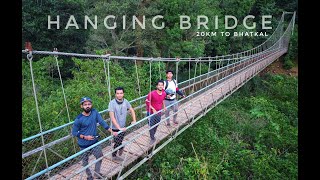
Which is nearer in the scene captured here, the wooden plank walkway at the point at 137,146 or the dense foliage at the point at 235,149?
the wooden plank walkway at the point at 137,146

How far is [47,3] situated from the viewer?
12297 millimetres

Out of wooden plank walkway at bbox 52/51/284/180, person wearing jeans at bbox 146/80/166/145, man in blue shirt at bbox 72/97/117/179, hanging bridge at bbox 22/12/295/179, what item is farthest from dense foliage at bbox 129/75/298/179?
man in blue shirt at bbox 72/97/117/179

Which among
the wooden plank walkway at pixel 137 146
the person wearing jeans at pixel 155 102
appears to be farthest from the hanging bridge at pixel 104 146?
the person wearing jeans at pixel 155 102

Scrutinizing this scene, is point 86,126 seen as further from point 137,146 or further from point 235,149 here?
point 235,149

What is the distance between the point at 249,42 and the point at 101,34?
Answer: 9045mm

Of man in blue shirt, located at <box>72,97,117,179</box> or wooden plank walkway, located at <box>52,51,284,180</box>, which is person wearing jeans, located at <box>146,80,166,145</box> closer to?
wooden plank walkway, located at <box>52,51,284,180</box>

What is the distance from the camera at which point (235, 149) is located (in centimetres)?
651

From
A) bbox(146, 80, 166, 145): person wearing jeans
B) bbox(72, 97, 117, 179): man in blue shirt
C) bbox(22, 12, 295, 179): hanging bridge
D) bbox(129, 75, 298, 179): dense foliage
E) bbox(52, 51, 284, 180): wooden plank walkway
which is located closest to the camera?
bbox(72, 97, 117, 179): man in blue shirt

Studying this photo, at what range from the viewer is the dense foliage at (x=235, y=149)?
5.19 m

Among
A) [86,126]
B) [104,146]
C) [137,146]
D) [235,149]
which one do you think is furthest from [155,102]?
[235,149]

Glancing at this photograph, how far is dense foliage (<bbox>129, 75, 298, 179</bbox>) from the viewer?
5191mm

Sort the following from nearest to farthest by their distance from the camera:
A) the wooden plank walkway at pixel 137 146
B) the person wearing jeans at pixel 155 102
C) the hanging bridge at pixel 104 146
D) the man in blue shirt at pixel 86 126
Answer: the man in blue shirt at pixel 86 126, the hanging bridge at pixel 104 146, the wooden plank walkway at pixel 137 146, the person wearing jeans at pixel 155 102

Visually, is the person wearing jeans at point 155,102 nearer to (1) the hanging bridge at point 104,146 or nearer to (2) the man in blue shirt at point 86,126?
(1) the hanging bridge at point 104,146
